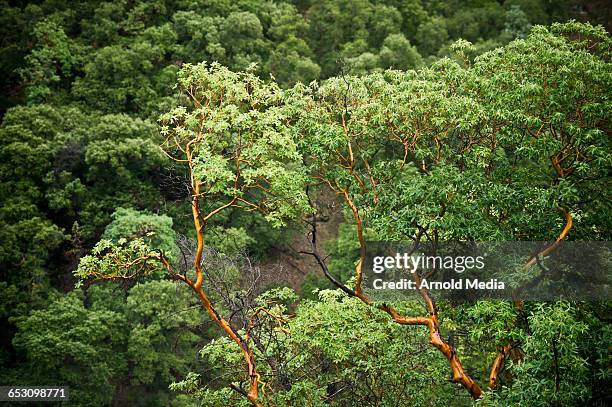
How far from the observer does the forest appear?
37.6 feet

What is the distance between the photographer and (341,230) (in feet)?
94.9

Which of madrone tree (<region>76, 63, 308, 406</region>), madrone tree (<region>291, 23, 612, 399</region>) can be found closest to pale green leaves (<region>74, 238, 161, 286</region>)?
madrone tree (<region>76, 63, 308, 406</region>)

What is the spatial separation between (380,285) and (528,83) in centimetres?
637

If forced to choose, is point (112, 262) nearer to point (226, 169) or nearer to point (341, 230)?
point (226, 169)

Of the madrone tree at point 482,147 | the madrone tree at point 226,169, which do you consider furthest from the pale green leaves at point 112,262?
the madrone tree at point 482,147

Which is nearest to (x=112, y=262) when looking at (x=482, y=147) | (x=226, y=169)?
(x=226, y=169)

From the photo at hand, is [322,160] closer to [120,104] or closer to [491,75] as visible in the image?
[491,75]

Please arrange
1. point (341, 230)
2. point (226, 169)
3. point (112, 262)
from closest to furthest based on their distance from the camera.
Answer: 1. point (112, 262)
2. point (226, 169)
3. point (341, 230)

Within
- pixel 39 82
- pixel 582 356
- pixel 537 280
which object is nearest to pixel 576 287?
pixel 537 280

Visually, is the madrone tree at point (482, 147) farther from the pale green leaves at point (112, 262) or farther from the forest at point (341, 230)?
the pale green leaves at point (112, 262)

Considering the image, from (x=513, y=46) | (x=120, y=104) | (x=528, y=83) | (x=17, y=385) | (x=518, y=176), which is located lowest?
(x=17, y=385)

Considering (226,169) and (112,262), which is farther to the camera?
(226,169)

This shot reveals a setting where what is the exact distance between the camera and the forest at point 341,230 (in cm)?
1145

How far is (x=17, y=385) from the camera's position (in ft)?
76.8
